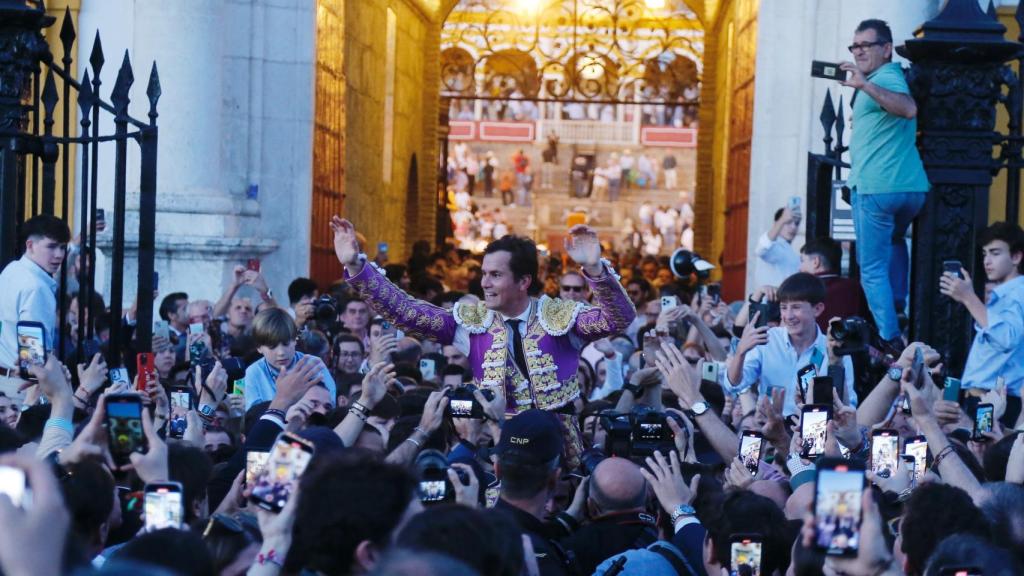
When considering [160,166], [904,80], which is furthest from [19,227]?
[160,166]

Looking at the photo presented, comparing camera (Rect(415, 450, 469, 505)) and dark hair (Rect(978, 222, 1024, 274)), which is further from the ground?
→ dark hair (Rect(978, 222, 1024, 274))

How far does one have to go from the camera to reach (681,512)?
6.18m

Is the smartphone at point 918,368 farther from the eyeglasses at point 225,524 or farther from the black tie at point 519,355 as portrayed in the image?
the eyeglasses at point 225,524

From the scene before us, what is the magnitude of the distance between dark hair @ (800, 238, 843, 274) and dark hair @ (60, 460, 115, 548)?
6731 millimetres

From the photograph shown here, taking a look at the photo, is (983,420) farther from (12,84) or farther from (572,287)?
(572,287)

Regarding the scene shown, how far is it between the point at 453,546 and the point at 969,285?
213 inches

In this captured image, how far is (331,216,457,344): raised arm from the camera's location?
8.20m

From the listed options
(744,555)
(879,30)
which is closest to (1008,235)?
(879,30)

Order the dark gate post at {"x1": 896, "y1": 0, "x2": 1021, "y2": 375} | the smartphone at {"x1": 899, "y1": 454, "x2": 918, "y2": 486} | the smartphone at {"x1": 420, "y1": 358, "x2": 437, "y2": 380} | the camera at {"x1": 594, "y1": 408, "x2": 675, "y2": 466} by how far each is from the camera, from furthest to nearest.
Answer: the smartphone at {"x1": 420, "y1": 358, "x2": 437, "y2": 380}, the dark gate post at {"x1": 896, "y1": 0, "x2": 1021, "y2": 375}, the camera at {"x1": 594, "y1": 408, "x2": 675, "y2": 466}, the smartphone at {"x1": 899, "y1": 454, "x2": 918, "y2": 486}

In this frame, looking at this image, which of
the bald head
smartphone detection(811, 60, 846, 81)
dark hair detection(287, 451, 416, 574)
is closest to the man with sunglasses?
→ smartphone detection(811, 60, 846, 81)

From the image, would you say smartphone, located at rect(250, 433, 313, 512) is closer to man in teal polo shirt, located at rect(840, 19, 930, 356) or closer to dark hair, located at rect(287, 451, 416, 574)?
dark hair, located at rect(287, 451, 416, 574)

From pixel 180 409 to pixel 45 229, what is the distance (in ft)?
7.31

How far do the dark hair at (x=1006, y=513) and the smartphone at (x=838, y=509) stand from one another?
0.92m

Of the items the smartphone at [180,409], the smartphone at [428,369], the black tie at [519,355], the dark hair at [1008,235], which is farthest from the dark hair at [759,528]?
the smartphone at [428,369]
